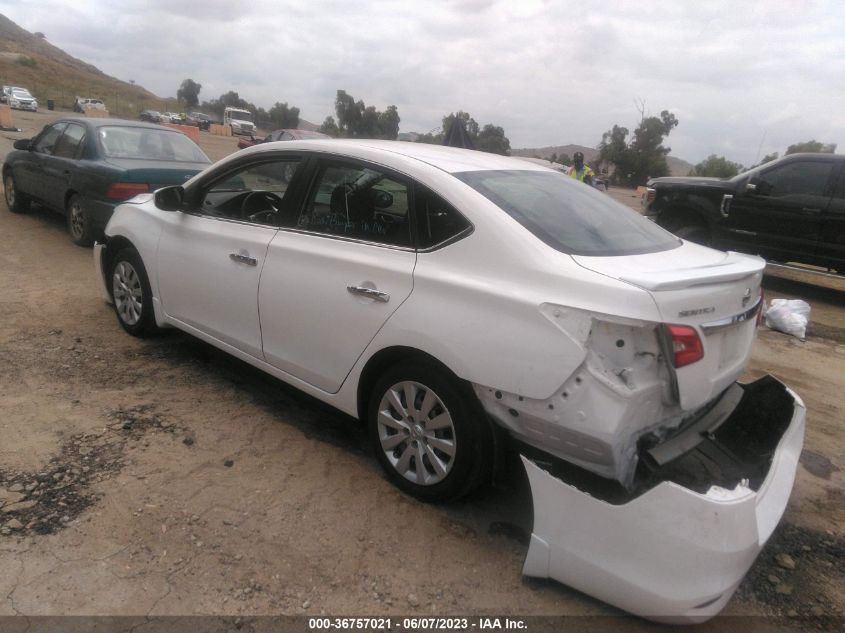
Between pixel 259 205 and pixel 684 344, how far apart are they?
268 centimetres

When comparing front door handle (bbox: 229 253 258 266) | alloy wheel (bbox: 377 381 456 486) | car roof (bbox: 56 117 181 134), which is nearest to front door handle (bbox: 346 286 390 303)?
alloy wheel (bbox: 377 381 456 486)

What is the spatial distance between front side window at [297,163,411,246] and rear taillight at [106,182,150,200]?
401 cm

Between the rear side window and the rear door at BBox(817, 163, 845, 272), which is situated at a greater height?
the rear side window

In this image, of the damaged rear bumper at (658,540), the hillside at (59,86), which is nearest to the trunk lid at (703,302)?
the damaged rear bumper at (658,540)

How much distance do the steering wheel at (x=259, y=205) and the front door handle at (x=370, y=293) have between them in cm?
92

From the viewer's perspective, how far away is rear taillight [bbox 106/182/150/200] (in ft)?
21.2

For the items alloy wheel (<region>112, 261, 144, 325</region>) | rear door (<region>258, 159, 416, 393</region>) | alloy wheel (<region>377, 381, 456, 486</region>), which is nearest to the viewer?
alloy wheel (<region>377, 381, 456, 486</region>)

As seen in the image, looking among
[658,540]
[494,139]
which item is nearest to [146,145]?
[658,540]

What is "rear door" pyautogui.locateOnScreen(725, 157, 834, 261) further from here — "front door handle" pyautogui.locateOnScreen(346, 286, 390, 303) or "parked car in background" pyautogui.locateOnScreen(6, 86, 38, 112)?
"parked car in background" pyautogui.locateOnScreen(6, 86, 38, 112)

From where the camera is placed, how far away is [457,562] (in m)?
2.63

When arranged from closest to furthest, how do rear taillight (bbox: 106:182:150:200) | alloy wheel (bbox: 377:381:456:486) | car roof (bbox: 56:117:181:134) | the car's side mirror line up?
alloy wheel (bbox: 377:381:456:486) < the car's side mirror < rear taillight (bbox: 106:182:150:200) < car roof (bbox: 56:117:181:134)

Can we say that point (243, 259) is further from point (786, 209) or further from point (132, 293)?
→ point (786, 209)

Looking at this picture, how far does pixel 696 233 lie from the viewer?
923 centimetres

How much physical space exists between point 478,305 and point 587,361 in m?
0.52
